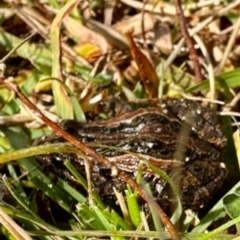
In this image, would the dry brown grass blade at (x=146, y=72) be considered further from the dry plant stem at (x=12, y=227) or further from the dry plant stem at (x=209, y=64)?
the dry plant stem at (x=12, y=227)

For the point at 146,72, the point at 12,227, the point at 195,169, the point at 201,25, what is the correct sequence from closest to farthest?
the point at 12,227, the point at 195,169, the point at 146,72, the point at 201,25

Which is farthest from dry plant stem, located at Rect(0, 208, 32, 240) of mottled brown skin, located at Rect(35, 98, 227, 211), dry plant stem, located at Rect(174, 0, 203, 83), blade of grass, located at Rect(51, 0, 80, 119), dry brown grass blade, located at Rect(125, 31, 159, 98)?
dry plant stem, located at Rect(174, 0, 203, 83)

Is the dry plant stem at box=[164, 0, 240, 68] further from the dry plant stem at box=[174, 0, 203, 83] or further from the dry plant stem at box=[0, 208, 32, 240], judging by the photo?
the dry plant stem at box=[0, 208, 32, 240]

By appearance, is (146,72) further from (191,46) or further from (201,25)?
(201,25)

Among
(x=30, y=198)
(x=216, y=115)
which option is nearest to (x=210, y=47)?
(x=216, y=115)

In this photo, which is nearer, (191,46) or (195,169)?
(195,169)

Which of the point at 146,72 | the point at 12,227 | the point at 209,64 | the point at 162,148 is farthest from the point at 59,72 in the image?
the point at 12,227

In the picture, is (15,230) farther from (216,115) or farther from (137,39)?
(137,39)
